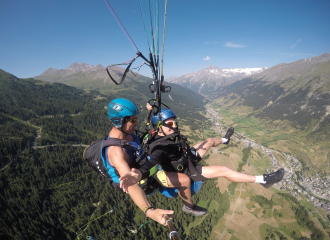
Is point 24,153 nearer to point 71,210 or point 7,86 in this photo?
point 71,210

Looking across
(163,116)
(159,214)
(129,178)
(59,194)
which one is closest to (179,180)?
(163,116)

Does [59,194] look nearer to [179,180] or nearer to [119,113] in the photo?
[179,180]

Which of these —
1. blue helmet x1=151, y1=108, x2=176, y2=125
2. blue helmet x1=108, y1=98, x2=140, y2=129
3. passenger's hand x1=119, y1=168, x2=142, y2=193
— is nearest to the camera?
passenger's hand x1=119, y1=168, x2=142, y2=193

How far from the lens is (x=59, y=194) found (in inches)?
2516

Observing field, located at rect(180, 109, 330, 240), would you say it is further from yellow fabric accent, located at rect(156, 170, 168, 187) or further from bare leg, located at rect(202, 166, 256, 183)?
yellow fabric accent, located at rect(156, 170, 168, 187)

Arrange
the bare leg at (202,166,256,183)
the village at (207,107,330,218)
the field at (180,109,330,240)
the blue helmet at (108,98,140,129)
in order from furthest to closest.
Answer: the village at (207,107,330,218)
the field at (180,109,330,240)
the bare leg at (202,166,256,183)
the blue helmet at (108,98,140,129)

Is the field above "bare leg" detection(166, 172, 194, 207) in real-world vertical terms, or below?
below

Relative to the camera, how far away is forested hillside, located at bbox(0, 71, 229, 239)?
47.4m

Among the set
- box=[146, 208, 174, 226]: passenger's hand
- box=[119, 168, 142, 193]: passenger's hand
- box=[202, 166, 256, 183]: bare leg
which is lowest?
box=[202, 166, 256, 183]: bare leg

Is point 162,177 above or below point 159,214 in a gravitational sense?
below

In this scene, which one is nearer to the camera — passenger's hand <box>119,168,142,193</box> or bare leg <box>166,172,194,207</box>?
passenger's hand <box>119,168,142,193</box>

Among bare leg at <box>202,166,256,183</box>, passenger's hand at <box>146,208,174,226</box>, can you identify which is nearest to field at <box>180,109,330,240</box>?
bare leg at <box>202,166,256,183</box>

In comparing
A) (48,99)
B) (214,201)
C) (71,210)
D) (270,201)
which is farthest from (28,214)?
(48,99)

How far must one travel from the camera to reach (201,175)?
5.59m
